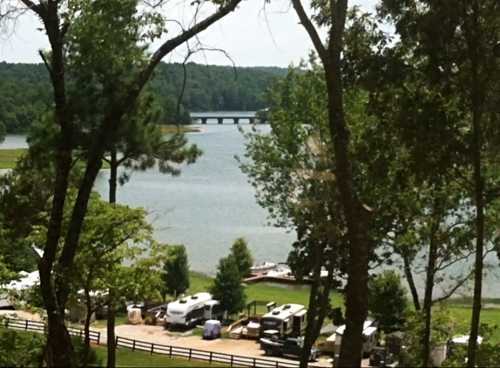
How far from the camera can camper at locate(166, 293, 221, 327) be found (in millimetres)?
29641

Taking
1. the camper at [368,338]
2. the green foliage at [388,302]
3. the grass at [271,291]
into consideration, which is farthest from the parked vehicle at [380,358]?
the grass at [271,291]

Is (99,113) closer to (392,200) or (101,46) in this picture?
(101,46)

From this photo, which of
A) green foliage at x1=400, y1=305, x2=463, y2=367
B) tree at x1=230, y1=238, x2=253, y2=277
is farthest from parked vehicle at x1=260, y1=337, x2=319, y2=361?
tree at x1=230, y1=238, x2=253, y2=277

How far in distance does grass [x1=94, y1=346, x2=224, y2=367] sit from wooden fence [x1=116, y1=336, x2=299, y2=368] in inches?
13.6

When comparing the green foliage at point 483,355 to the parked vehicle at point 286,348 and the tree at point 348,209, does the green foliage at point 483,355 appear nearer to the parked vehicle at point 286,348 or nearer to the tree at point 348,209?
the tree at point 348,209

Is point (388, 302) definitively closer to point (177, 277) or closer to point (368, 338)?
point (368, 338)

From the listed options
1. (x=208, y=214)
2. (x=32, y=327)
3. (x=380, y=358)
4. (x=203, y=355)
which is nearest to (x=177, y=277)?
(x=32, y=327)

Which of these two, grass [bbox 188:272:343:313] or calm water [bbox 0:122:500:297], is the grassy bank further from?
calm water [bbox 0:122:500:297]

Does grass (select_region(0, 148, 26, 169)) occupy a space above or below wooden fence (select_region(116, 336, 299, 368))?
above

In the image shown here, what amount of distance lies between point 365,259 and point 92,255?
25.7 ft

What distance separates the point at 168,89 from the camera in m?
14.8

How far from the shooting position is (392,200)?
1652cm

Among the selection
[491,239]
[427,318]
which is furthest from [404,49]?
[491,239]

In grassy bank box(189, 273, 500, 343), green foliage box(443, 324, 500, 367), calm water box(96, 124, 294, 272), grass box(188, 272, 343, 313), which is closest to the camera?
green foliage box(443, 324, 500, 367)
